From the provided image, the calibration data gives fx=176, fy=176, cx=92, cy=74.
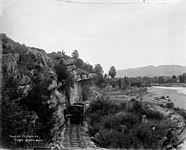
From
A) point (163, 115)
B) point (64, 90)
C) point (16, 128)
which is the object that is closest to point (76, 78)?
point (64, 90)

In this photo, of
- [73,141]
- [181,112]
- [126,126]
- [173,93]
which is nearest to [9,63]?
[73,141]

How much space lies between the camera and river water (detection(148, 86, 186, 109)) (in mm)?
7999

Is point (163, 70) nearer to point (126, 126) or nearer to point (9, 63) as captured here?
point (126, 126)

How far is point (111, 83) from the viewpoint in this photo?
12.9 m

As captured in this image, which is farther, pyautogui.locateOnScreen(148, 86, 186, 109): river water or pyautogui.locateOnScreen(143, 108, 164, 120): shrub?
pyautogui.locateOnScreen(143, 108, 164, 120): shrub

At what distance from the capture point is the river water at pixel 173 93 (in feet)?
26.2

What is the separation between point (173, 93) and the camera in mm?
8641

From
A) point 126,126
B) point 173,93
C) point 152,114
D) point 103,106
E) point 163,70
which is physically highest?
point 163,70

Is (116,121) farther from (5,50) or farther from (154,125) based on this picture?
(5,50)

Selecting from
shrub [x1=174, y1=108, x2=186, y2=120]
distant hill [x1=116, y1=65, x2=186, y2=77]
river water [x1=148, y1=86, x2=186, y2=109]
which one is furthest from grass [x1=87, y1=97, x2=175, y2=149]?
distant hill [x1=116, y1=65, x2=186, y2=77]

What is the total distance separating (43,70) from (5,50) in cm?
219

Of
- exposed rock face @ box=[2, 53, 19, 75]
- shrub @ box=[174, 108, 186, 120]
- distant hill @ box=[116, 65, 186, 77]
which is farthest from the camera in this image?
shrub @ box=[174, 108, 186, 120]

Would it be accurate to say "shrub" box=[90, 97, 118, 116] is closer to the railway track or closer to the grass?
the grass

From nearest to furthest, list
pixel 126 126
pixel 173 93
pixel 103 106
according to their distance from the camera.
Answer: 1. pixel 173 93
2. pixel 126 126
3. pixel 103 106
